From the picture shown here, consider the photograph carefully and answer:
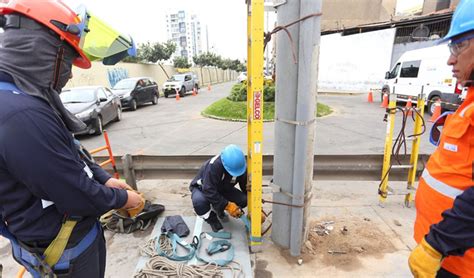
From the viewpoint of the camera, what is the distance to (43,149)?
3.59 ft

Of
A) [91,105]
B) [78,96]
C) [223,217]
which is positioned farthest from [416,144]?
[78,96]

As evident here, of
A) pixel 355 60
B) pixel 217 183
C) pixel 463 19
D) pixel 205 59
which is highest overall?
pixel 205 59

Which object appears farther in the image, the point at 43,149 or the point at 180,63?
the point at 180,63

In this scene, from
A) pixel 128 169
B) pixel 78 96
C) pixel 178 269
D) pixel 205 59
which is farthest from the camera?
pixel 205 59

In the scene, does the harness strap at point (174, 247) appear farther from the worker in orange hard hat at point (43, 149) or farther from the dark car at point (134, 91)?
the dark car at point (134, 91)

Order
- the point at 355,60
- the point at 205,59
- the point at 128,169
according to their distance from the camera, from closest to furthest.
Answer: the point at 128,169 < the point at 355,60 < the point at 205,59

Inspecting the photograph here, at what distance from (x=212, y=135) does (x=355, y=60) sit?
50.5 ft

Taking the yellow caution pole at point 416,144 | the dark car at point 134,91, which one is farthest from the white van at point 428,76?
the dark car at point 134,91

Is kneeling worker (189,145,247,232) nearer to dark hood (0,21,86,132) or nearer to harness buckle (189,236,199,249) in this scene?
harness buckle (189,236,199,249)

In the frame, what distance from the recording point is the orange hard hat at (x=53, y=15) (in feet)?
3.76

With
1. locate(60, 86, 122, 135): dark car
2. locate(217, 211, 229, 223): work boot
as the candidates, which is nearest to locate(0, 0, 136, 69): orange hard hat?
locate(217, 211, 229, 223): work boot

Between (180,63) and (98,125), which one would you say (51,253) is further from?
(180,63)

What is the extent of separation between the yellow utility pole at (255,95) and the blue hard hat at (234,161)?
461mm

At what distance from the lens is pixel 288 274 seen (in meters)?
2.55
